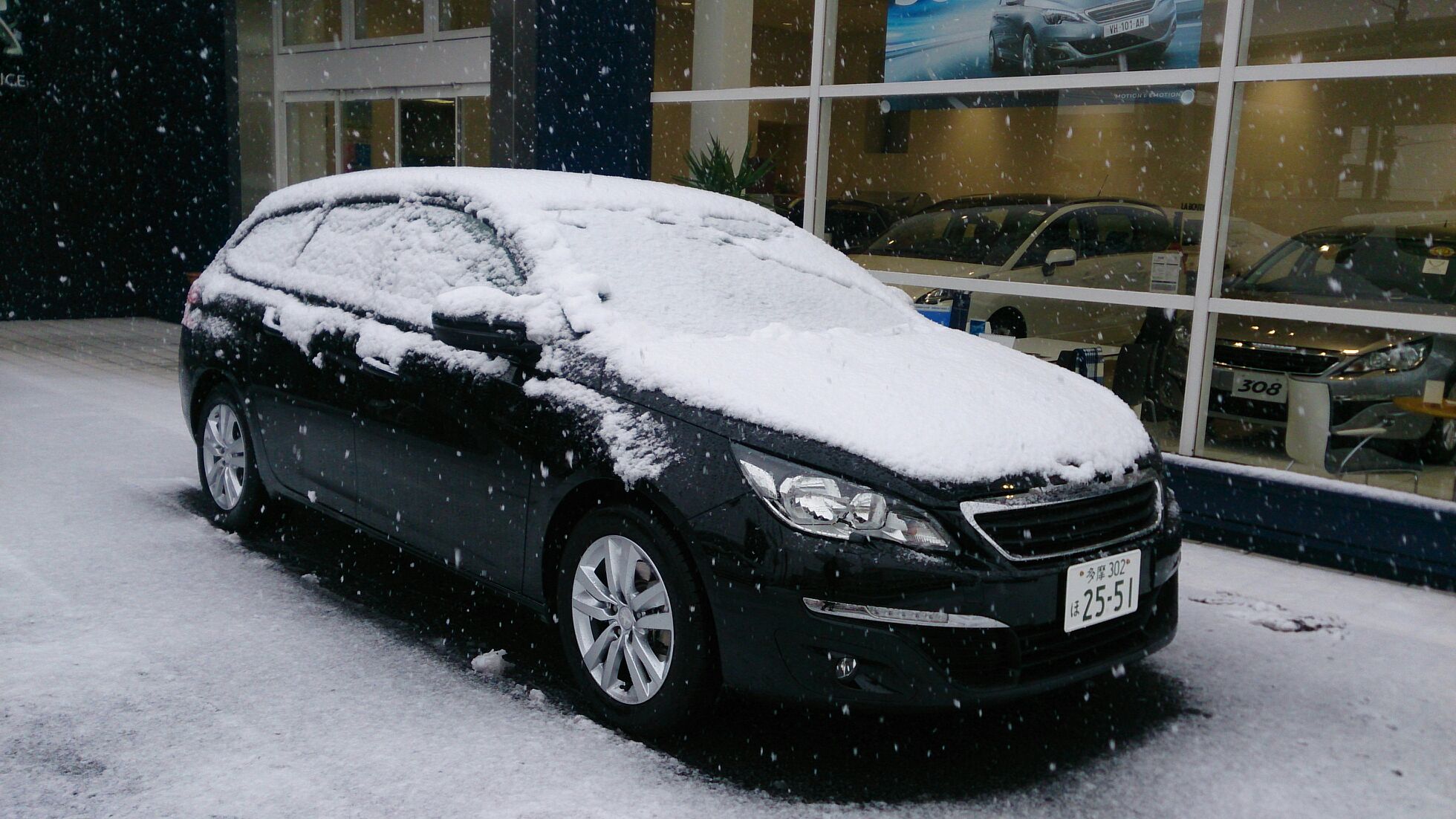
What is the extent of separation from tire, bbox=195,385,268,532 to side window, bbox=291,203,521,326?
29.9 inches

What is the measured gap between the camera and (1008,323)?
23.8 ft

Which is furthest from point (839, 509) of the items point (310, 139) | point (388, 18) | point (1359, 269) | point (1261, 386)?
point (310, 139)

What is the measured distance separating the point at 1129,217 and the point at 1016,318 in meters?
1.00

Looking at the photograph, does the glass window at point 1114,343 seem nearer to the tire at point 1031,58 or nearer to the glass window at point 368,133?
the tire at point 1031,58

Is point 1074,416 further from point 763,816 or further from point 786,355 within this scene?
point 763,816

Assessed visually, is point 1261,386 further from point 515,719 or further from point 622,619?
point 515,719

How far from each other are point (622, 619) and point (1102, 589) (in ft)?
4.37

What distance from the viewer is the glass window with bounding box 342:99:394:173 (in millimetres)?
12445

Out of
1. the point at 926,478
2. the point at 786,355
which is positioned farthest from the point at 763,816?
the point at 786,355

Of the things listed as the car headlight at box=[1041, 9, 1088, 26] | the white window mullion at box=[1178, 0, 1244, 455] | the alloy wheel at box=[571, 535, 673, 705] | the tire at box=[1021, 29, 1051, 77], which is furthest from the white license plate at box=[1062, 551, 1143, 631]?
the car headlight at box=[1041, 9, 1088, 26]

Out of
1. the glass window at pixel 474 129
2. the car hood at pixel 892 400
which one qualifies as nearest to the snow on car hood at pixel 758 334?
the car hood at pixel 892 400

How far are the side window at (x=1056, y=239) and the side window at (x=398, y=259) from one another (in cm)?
436

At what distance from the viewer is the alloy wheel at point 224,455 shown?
5.30 meters

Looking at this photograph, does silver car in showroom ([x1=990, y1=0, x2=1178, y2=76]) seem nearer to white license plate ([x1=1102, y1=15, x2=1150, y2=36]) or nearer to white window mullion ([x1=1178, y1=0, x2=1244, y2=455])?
white license plate ([x1=1102, y1=15, x2=1150, y2=36])
